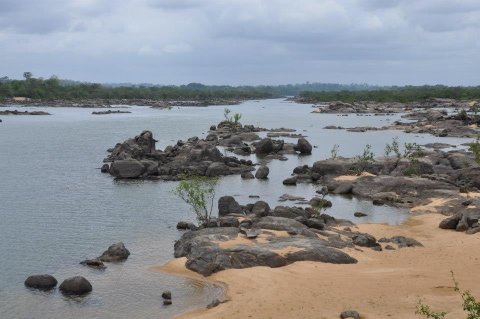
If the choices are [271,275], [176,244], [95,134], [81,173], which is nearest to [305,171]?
[81,173]

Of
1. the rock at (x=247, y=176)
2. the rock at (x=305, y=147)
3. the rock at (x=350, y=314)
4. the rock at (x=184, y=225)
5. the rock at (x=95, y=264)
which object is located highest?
the rock at (x=305, y=147)

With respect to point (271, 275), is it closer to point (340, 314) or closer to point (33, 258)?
point (340, 314)

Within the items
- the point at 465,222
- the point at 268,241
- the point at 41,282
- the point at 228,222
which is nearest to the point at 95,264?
the point at 41,282

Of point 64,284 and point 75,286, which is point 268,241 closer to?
point 75,286

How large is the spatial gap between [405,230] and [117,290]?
22377 mm

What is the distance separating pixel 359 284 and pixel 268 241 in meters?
7.62

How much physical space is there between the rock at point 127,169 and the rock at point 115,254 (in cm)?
3159

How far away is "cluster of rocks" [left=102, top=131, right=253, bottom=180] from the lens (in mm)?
66688

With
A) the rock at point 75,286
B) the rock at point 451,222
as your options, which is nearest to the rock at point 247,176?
the rock at point 451,222

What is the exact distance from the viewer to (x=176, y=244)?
36.2 metres

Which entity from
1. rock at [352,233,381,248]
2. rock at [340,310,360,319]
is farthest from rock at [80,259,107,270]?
rock at [352,233,381,248]

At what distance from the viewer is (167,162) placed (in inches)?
2963

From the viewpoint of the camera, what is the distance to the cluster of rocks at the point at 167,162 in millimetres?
66688

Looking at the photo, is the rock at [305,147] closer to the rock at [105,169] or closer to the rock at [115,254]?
the rock at [105,169]
